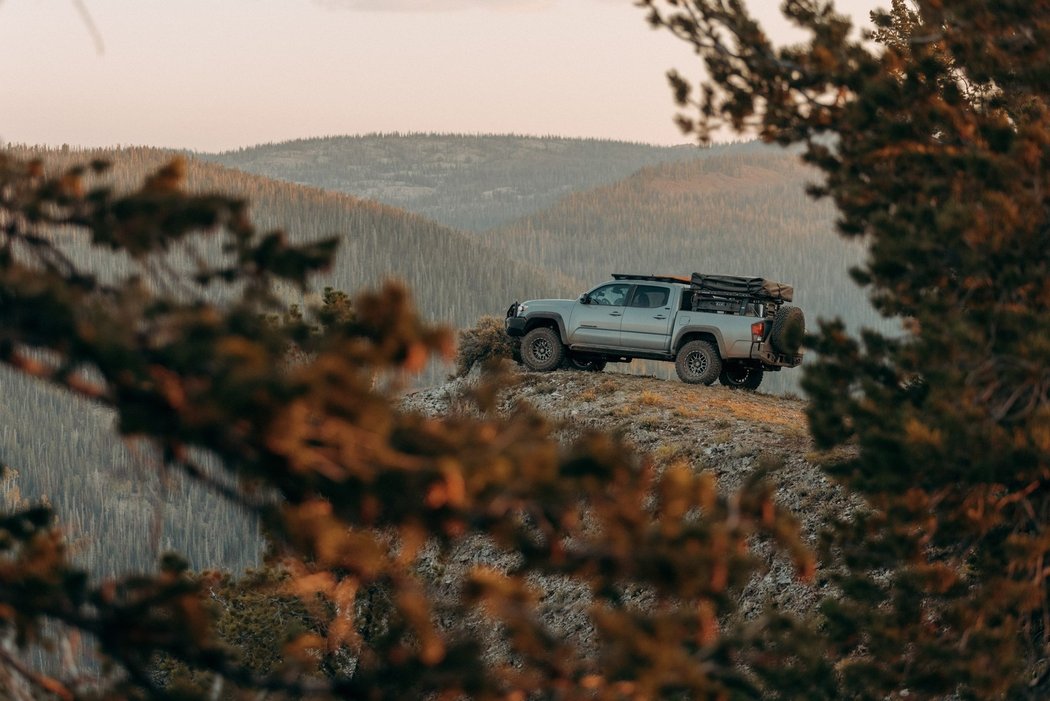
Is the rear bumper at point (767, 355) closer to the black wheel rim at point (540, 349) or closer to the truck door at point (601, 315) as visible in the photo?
the truck door at point (601, 315)

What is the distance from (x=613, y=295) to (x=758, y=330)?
3104 millimetres

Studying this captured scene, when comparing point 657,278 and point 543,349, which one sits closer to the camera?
point 657,278

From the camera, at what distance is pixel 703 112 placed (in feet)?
41.4

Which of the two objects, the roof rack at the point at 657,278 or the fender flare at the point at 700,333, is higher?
the roof rack at the point at 657,278

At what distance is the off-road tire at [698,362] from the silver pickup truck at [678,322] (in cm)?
2

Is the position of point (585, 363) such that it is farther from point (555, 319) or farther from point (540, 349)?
point (555, 319)

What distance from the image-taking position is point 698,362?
84.1ft

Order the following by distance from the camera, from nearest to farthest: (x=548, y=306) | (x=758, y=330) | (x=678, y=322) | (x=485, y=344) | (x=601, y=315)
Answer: (x=758, y=330) → (x=678, y=322) → (x=601, y=315) → (x=548, y=306) → (x=485, y=344)

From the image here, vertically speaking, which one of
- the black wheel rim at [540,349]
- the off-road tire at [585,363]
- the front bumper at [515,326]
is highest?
the front bumper at [515,326]

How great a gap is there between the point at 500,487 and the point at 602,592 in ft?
3.74

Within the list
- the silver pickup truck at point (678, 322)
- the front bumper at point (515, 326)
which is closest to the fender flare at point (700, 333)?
the silver pickup truck at point (678, 322)

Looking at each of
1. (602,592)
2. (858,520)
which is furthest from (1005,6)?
(602,592)

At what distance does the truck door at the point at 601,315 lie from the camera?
2580cm

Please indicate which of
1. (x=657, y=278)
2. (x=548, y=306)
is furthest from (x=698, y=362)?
(x=548, y=306)
